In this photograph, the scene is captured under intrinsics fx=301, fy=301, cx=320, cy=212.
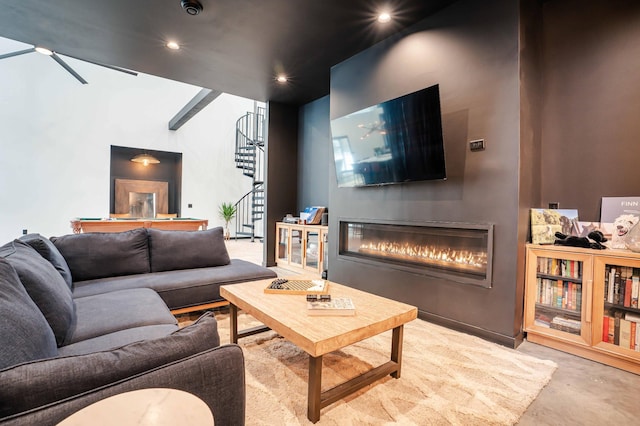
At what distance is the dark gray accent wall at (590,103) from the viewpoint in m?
2.19

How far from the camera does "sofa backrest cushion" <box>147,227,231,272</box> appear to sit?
2.84 m

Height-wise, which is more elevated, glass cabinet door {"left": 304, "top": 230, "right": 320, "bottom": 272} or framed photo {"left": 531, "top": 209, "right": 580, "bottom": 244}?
framed photo {"left": 531, "top": 209, "right": 580, "bottom": 244}

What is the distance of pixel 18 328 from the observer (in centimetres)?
93

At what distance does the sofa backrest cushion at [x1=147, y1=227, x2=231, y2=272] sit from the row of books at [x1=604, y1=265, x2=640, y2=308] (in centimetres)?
314

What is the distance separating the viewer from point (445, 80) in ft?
8.86

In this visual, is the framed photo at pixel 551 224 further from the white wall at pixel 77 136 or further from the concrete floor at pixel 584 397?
the white wall at pixel 77 136

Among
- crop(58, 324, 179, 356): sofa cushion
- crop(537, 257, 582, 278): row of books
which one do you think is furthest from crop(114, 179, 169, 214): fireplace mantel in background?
crop(537, 257, 582, 278): row of books

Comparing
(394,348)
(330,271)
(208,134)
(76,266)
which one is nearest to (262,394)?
(394,348)

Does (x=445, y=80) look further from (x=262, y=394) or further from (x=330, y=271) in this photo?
(x=262, y=394)

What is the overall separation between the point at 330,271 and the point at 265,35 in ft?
9.18

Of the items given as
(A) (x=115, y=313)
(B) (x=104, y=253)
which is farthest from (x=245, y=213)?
(A) (x=115, y=313)

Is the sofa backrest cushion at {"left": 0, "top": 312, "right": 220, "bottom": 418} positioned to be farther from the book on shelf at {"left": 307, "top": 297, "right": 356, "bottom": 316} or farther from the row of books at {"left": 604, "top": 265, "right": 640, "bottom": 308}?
the row of books at {"left": 604, "top": 265, "right": 640, "bottom": 308}

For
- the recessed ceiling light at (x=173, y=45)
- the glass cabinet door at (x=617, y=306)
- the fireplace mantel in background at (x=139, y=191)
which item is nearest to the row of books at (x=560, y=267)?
the glass cabinet door at (x=617, y=306)

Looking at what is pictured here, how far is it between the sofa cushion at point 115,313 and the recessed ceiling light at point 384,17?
301 centimetres
